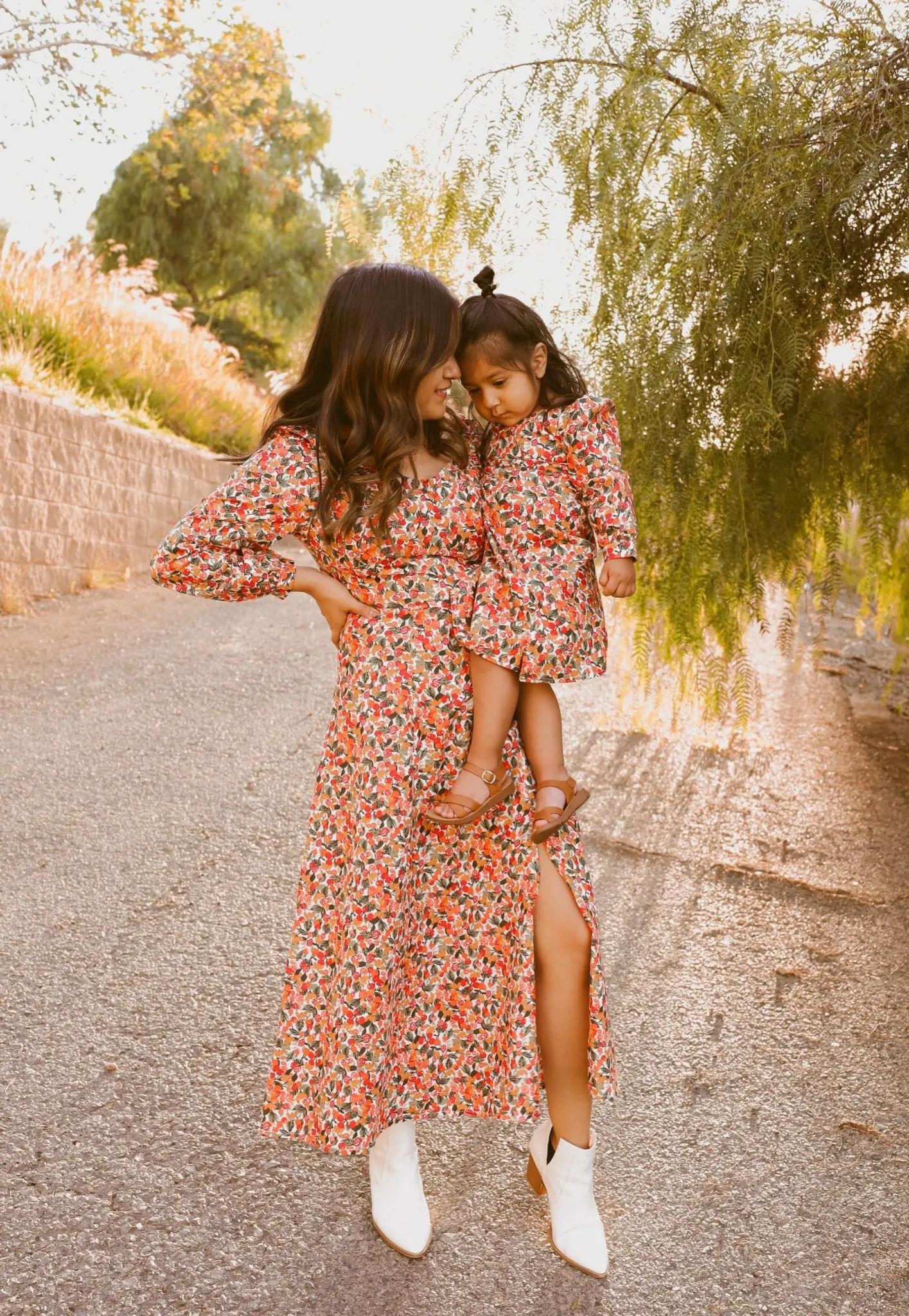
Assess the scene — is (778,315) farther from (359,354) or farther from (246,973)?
(246,973)

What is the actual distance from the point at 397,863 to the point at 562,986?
38 centimetres

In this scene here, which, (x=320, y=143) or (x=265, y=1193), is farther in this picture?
(x=320, y=143)

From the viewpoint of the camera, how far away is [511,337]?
7.36 ft

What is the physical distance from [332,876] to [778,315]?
1.95 m

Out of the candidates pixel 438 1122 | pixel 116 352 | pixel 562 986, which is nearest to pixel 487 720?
pixel 562 986

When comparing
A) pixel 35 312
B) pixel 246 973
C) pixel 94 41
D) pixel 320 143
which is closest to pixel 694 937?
pixel 246 973

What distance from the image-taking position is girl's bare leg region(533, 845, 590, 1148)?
2072mm

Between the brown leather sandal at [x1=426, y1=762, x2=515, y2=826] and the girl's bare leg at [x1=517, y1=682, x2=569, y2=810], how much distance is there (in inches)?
3.0

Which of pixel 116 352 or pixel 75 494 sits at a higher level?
pixel 116 352

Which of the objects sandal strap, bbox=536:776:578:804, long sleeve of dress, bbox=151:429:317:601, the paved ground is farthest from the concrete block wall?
sandal strap, bbox=536:776:578:804

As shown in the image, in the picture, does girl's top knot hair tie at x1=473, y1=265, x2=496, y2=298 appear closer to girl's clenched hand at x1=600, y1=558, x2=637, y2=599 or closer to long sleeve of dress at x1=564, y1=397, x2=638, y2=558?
long sleeve of dress at x1=564, y1=397, x2=638, y2=558

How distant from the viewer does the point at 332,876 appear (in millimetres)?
2158

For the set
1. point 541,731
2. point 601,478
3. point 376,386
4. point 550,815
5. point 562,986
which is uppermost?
point 376,386

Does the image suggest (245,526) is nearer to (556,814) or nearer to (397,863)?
(397,863)
